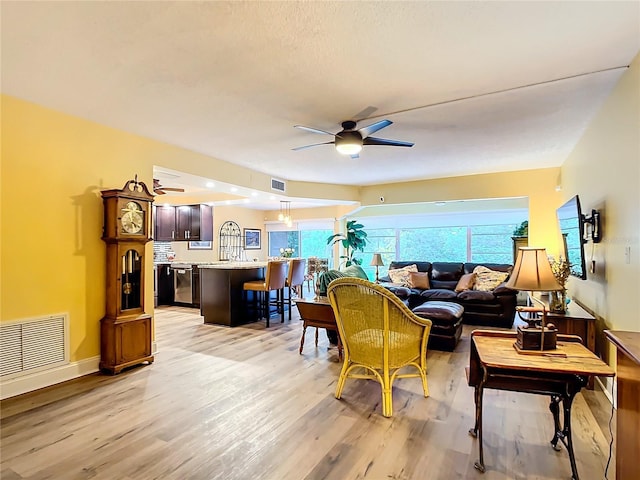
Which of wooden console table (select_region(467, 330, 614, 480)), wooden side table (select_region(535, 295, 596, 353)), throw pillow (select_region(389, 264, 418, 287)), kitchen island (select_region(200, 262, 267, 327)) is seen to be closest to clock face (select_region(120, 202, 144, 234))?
kitchen island (select_region(200, 262, 267, 327))

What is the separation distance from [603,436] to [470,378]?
3.17 ft

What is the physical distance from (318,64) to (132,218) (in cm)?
250

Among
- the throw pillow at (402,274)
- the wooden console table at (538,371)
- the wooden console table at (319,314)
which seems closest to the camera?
the wooden console table at (538,371)

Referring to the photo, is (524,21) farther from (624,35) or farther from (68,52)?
(68,52)

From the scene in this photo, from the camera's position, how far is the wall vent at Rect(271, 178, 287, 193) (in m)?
6.20

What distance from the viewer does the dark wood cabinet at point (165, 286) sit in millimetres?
7743

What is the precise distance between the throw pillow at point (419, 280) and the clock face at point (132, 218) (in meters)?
4.87

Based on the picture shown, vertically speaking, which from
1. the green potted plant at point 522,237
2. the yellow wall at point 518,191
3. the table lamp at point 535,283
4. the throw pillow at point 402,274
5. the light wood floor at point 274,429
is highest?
the yellow wall at point 518,191

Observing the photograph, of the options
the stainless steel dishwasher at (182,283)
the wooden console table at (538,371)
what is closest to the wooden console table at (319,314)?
the wooden console table at (538,371)

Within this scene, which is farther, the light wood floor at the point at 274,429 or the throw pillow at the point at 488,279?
the throw pillow at the point at 488,279

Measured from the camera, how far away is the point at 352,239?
8.64 metres

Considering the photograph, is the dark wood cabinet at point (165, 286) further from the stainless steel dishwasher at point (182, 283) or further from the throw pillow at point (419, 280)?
the throw pillow at point (419, 280)

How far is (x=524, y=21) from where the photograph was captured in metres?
1.95

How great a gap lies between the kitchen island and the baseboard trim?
7.43 ft
